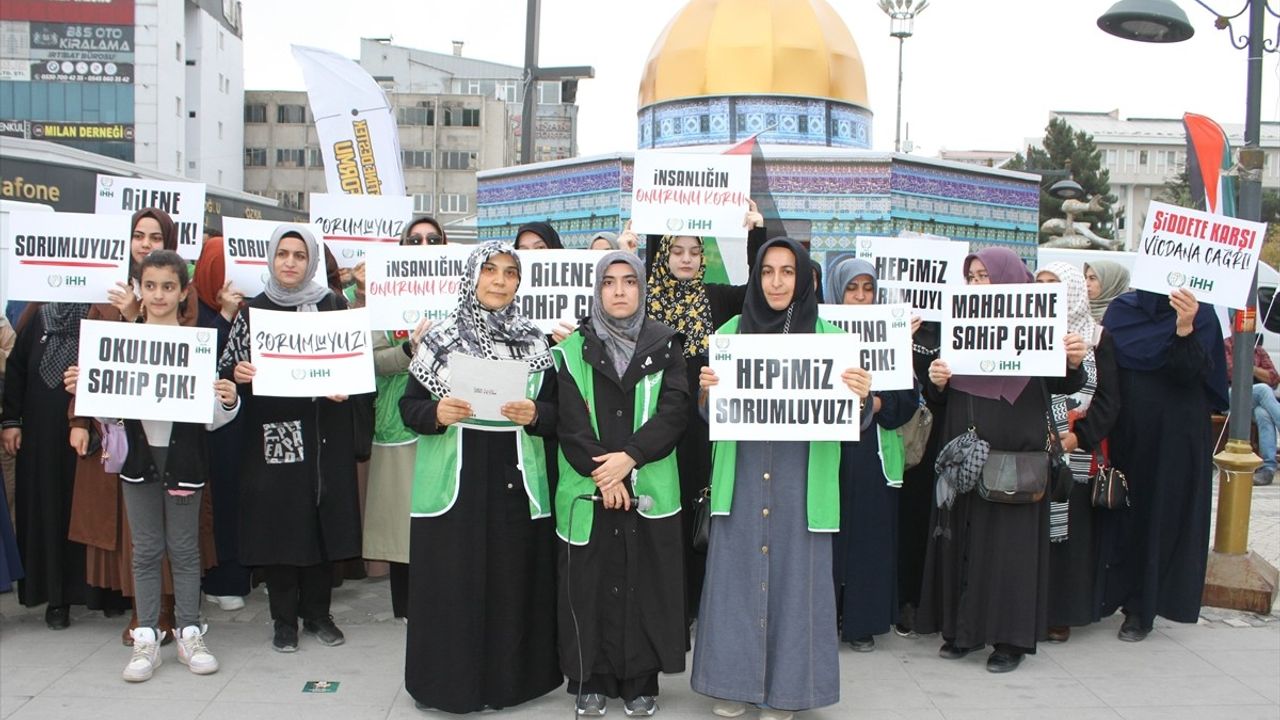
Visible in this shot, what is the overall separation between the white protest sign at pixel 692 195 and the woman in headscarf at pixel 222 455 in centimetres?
228

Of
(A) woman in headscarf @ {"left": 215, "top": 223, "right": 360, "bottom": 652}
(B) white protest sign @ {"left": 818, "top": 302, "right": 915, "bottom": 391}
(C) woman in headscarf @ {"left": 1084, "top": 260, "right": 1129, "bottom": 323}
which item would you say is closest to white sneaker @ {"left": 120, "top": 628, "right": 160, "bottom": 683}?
(A) woman in headscarf @ {"left": 215, "top": 223, "right": 360, "bottom": 652}

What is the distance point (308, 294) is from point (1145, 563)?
478 cm

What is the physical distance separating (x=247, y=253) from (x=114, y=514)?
5.18ft

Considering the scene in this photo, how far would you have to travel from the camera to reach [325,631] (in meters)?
5.86

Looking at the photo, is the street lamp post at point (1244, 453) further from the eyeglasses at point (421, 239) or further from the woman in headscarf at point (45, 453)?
the woman in headscarf at point (45, 453)

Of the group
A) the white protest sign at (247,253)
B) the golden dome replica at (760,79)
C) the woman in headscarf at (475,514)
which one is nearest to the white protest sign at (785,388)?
the woman in headscarf at (475,514)

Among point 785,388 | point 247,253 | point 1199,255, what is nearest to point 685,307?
point 785,388

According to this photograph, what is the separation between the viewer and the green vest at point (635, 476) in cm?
472

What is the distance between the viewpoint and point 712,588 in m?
4.80

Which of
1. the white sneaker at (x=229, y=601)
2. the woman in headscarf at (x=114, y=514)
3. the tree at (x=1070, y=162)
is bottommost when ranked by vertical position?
the white sneaker at (x=229, y=601)

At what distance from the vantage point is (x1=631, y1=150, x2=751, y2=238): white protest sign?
20.2 feet

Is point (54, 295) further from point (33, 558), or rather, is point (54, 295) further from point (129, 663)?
point (129, 663)

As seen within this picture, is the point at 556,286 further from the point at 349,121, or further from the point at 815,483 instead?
the point at 349,121

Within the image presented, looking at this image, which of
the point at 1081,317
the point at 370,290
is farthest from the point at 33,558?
the point at 1081,317
